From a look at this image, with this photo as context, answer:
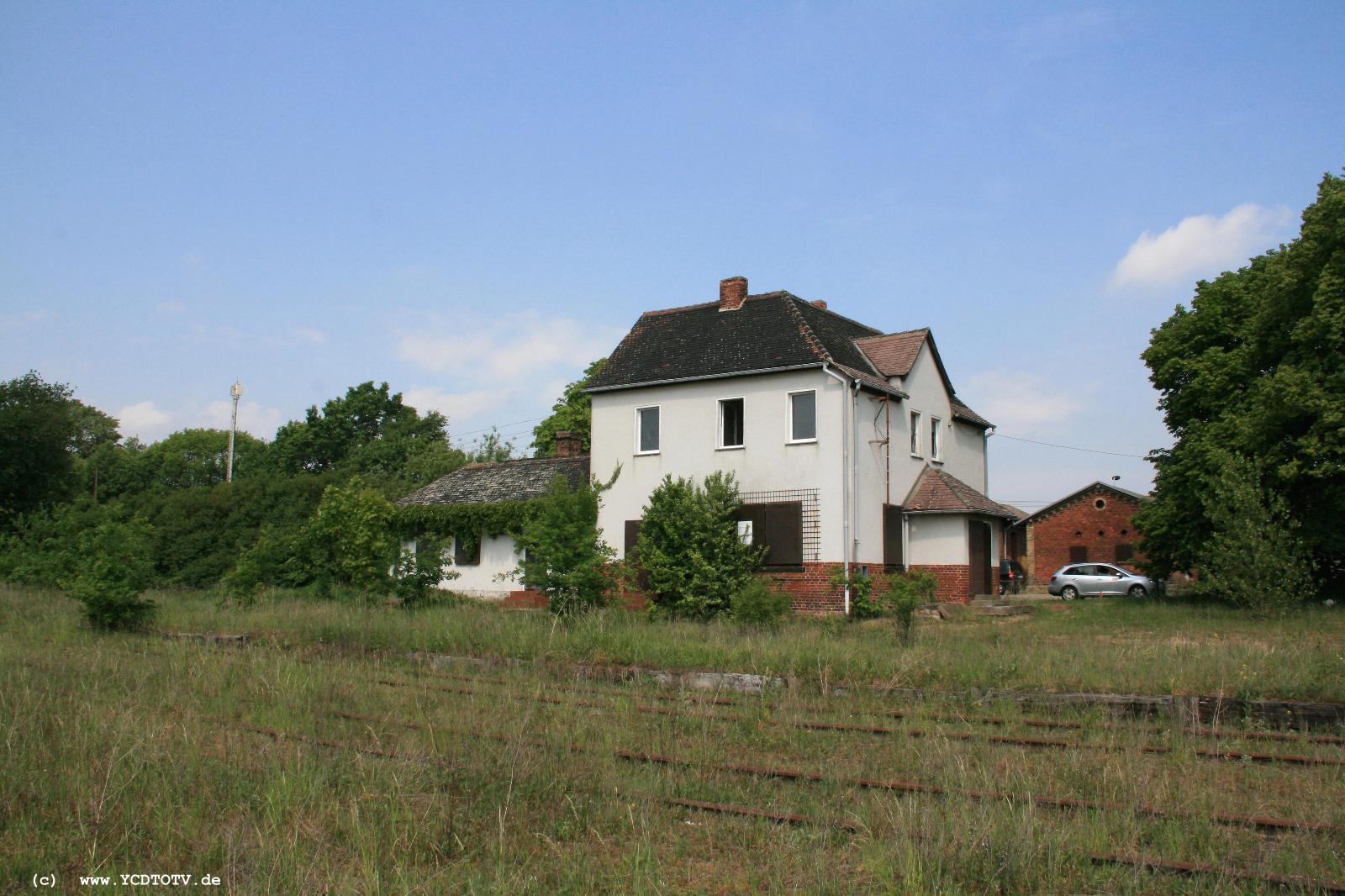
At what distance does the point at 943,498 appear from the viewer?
2791 centimetres

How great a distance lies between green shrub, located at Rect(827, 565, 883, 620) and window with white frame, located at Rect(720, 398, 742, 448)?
4819 millimetres

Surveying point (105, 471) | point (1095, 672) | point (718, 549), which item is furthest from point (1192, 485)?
point (105, 471)

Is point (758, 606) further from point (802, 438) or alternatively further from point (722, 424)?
point (722, 424)

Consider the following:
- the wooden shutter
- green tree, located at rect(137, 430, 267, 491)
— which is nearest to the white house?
the wooden shutter

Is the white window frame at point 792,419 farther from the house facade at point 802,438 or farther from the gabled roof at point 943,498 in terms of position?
the gabled roof at point 943,498

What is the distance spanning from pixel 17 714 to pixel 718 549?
1783cm

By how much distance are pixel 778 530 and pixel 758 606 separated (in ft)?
19.6

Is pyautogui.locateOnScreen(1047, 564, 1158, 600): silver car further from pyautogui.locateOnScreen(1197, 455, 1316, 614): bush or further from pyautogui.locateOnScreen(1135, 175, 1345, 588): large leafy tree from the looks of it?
pyautogui.locateOnScreen(1197, 455, 1316, 614): bush

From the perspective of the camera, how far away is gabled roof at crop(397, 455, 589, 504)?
32.7 metres

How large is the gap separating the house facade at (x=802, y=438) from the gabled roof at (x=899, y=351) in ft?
0.16

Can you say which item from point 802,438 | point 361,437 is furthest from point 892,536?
point 361,437

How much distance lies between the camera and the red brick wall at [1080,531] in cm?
4725

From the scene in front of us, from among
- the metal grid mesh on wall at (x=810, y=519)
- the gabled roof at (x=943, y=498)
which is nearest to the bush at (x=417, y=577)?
the metal grid mesh on wall at (x=810, y=519)

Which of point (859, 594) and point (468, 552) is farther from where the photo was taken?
point (468, 552)
